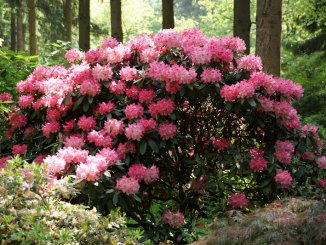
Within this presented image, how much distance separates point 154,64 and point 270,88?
103 centimetres

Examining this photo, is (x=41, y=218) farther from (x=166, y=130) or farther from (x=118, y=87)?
(x=118, y=87)

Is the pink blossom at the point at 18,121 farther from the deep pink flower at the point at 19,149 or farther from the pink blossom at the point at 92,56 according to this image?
the pink blossom at the point at 92,56

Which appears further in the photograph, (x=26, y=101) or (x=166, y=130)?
(x=26, y=101)

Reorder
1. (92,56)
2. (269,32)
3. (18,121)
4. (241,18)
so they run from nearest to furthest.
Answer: (92,56), (18,121), (269,32), (241,18)

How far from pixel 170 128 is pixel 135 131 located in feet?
1.00

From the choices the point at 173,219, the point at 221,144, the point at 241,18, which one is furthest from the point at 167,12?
the point at 173,219

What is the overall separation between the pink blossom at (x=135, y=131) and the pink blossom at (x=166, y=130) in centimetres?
16

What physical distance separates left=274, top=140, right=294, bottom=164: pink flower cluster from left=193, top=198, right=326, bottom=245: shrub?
4.18 ft

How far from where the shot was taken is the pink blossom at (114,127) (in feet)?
13.1

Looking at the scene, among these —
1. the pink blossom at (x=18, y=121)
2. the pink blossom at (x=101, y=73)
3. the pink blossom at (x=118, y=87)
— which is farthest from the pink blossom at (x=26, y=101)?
the pink blossom at (x=118, y=87)

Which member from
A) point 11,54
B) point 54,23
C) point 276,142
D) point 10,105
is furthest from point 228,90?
point 54,23

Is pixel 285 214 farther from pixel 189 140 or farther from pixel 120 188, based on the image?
pixel 189 140

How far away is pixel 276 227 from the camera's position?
8.17 ft

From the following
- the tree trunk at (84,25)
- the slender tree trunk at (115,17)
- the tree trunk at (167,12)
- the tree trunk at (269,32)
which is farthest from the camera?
the tree trunk at (84,25)
